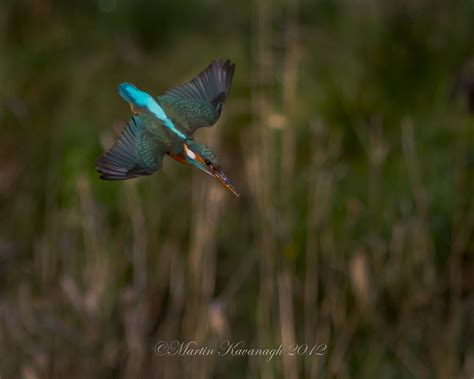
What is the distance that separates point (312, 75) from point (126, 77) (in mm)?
619

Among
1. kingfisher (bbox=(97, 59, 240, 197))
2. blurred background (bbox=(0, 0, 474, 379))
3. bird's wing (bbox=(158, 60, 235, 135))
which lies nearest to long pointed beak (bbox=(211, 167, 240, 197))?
kingfisher (bbox=(97, 59, 240, 197))

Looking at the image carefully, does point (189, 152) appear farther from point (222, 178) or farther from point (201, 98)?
point (201, 98)

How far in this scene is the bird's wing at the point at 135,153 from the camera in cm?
107

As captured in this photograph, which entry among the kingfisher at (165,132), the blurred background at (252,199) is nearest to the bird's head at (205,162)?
the kingfisher at (165,132)

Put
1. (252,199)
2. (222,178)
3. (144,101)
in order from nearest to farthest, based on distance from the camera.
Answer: (222,178), (144,101), (252,199)

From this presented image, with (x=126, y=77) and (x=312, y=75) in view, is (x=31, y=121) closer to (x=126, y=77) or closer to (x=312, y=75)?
(x=126, y=77)

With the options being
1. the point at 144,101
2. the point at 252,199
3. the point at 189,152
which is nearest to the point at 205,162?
the point at 189,152

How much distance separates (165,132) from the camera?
1150mm

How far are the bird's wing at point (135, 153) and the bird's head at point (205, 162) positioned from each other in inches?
1.5

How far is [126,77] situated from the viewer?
3555mm

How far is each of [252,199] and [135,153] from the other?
5.68ft

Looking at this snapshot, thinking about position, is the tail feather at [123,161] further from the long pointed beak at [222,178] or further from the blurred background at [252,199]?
the blurred background at [252,199]

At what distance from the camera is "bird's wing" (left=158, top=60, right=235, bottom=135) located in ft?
4.00

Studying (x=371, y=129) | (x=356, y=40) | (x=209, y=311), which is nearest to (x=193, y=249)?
(x=209, y=311)
